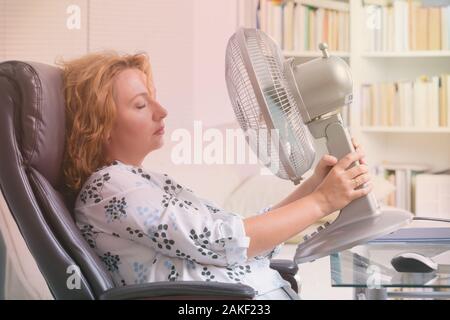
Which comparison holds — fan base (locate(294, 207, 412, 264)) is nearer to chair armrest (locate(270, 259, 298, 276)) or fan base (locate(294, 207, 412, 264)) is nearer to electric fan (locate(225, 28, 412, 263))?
electric fan (locate(225, 28, 412, 263))

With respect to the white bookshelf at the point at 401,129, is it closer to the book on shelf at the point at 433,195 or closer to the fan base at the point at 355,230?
the book on shelf at the point at 433,195

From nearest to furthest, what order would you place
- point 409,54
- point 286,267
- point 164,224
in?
point 164,224 < point 286,267 < point 409,54

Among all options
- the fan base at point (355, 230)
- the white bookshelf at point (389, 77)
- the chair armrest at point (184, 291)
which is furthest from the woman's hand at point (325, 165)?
Result: the white bookshelf at point (389, 77)

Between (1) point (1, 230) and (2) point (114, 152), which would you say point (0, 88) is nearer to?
(2) point (114, 152)

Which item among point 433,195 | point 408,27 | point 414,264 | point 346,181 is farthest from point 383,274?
point 408,27

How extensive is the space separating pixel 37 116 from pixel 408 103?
201 cm

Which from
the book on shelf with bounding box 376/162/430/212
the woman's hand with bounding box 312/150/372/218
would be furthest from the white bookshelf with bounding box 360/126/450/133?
the woman's hand with bounding box 312/150/372/218

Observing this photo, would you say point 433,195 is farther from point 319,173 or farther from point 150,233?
point 150,233

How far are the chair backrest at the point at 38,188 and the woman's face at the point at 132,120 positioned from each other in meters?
0.21

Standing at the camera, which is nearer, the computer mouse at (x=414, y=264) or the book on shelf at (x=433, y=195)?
the computer mouse at (x=414, y=264)

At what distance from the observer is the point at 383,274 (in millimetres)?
1394

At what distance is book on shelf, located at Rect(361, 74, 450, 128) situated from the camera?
3033 millimetres

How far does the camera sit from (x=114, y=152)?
1647mm

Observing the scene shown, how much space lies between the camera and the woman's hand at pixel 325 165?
1483 millimetres
